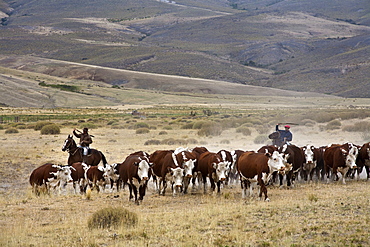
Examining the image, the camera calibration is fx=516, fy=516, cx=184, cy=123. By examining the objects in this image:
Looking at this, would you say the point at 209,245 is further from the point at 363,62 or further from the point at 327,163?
the point at 363,62

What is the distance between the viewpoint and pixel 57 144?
112ft

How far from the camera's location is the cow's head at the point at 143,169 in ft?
48.0

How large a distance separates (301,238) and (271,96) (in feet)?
389

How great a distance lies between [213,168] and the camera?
53.6 feet

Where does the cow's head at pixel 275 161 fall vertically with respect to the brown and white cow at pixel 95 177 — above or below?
above

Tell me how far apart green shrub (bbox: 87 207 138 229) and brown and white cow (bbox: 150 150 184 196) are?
430 centimetres

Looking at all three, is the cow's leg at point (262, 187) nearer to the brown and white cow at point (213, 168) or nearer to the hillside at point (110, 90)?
the brown and white cow at point (213, 168)

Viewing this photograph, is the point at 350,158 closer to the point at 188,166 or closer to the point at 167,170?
the point at 188,166

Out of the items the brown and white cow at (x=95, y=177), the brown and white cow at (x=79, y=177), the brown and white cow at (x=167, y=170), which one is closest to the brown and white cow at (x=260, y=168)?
the brown and white cow at (x=167, y=170)

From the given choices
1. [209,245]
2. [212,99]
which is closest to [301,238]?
[209,245]

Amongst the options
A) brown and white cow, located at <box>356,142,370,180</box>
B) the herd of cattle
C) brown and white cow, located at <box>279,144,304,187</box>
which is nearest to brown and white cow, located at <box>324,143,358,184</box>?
the herd of cattle

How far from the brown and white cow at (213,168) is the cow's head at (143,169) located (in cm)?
242

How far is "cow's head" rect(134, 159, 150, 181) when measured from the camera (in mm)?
14624

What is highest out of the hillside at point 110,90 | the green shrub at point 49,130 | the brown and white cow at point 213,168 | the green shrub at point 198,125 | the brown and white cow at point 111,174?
the hillside at point 110,90
